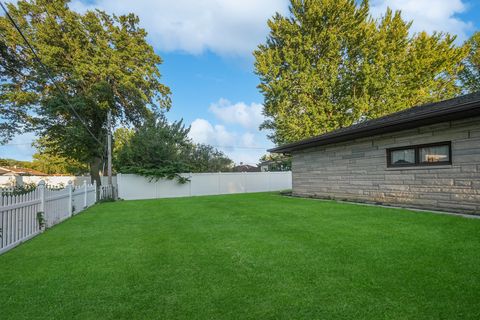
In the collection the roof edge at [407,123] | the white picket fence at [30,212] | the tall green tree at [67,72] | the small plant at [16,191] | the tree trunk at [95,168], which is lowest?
the white picket fence at [30,212]

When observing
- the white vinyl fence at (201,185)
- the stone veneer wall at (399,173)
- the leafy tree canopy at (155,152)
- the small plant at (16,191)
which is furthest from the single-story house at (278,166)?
the small plant at (16,191)

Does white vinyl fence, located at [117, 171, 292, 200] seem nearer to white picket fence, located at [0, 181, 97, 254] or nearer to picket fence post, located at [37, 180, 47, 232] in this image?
white picket fence, located at [0, 181, 97, 254]

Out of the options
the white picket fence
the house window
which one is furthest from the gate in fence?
the house window

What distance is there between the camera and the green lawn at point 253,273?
2.28 metres

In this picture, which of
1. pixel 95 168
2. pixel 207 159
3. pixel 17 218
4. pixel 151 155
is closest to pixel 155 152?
pixel 151 155

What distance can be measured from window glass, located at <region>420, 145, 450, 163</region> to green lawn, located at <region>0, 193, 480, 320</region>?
6.25ft

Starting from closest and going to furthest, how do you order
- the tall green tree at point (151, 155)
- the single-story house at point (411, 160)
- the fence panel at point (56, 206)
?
the single-story house at point (411, 160), the fence panel at point (56, 206), the tall green tree at point (151, 155)

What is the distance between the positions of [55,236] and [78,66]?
47.7 feet

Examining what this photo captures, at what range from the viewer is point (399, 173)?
7.83 meters

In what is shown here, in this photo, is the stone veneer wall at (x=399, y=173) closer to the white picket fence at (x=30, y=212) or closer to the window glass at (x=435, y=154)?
the window glass at (x=435, y=154)

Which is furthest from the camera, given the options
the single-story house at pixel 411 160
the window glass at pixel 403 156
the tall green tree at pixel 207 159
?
the tall green tree at pixel 207 159

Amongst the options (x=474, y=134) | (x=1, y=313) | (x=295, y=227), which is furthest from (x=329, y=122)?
(x=1, y=313)

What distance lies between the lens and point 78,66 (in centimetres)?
1647

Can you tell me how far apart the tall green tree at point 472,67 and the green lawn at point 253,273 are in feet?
63.4
